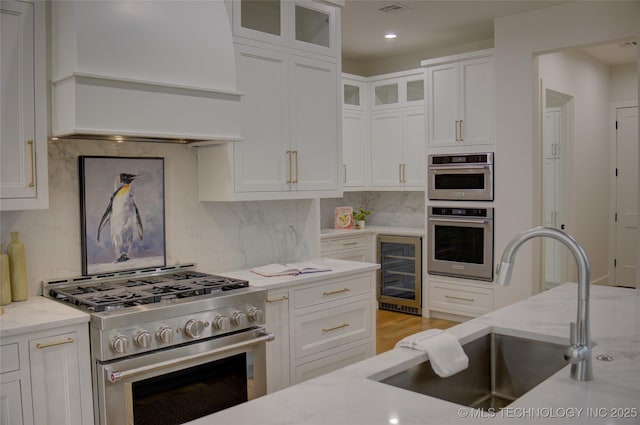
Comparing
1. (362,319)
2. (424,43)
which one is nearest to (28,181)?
(362,319)

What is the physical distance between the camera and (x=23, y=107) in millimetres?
2312

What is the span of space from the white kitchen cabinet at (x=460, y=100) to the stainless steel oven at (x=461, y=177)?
0.49 ft

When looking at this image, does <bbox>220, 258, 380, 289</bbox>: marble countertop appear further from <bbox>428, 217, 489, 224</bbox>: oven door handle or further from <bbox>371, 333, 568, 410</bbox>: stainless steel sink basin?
<bbox>428, 217, 489, 224</bbox>: oven door handle

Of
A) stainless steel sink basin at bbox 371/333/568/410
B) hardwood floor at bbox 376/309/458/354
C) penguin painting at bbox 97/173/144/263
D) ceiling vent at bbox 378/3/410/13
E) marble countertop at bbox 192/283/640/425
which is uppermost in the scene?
ceiling vent at bbox 378/3/410/13

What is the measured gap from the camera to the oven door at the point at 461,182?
5.05 metres

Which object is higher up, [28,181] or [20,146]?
[20,146]

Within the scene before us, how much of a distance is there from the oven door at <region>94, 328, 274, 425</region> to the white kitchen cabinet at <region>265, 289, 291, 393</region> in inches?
6.9

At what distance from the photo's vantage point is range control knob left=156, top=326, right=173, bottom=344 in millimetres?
2344

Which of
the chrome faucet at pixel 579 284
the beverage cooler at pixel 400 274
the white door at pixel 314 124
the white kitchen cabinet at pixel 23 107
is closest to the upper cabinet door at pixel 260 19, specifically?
the white door at pixel 314 124

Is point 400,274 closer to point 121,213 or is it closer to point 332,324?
point 332,324

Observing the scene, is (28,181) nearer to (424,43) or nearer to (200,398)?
(200,398)

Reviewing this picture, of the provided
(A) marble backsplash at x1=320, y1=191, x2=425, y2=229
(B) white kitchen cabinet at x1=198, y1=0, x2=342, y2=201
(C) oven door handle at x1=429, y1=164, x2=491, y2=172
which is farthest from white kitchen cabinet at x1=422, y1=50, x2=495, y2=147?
(B) white kitchen cabinet at x1=198, y1=0, x2=342, y2=201

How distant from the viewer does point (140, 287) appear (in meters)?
2.65

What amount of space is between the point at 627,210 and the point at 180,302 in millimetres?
6415
